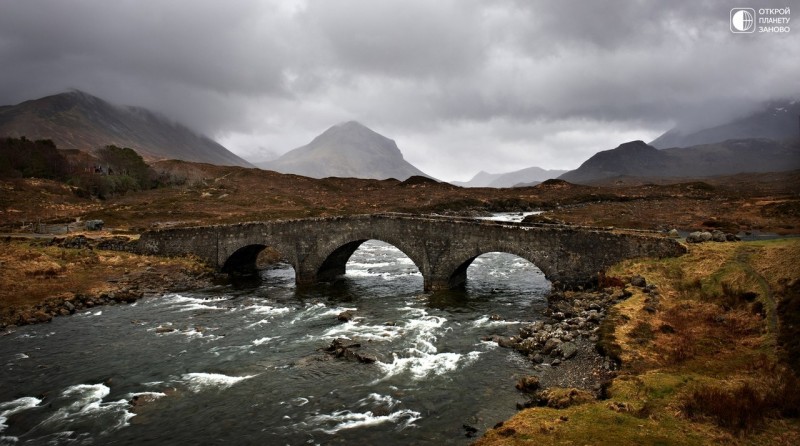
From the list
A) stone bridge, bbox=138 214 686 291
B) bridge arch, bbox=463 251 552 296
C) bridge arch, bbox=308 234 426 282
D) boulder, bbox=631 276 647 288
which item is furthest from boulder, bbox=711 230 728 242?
bridge arch, bbox=308 234 426 282

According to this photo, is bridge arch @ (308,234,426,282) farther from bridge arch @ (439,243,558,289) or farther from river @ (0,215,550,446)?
river @ (0,215,550,446)

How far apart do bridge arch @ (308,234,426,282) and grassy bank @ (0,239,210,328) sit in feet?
33.9

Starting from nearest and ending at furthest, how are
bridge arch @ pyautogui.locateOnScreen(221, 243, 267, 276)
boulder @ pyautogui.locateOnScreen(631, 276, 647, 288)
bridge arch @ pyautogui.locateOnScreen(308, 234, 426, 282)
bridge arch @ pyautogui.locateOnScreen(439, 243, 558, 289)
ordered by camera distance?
1. boulder @ pyautogui.locateOnScreen(631, 276, 647, 288)
2. bridge arch @ pyautogui.locateOnScreen(439, 243, 558, 289)
3. bridge arch @ pyautogui.locateOnScreen(308, 234, 426, 282)
4. bridge arch @ pyautogui.locateOnScreen(221, 243, 267, 276)

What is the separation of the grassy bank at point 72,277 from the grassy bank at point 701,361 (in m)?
30.2

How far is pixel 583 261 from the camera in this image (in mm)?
28750

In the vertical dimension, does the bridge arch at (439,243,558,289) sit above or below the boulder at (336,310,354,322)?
above

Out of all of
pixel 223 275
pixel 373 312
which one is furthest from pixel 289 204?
pixel 373 312

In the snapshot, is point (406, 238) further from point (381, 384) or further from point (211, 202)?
point (211, 202)

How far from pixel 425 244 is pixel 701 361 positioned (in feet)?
66.8

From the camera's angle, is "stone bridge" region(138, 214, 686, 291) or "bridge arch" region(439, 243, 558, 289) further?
"bridge arch" region(439, 243, 558, 289)

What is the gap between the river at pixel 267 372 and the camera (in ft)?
50.9

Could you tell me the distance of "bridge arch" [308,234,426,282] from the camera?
3544cm

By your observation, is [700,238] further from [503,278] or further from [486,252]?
[503,278]

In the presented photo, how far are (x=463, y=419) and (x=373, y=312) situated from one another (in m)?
14.2
